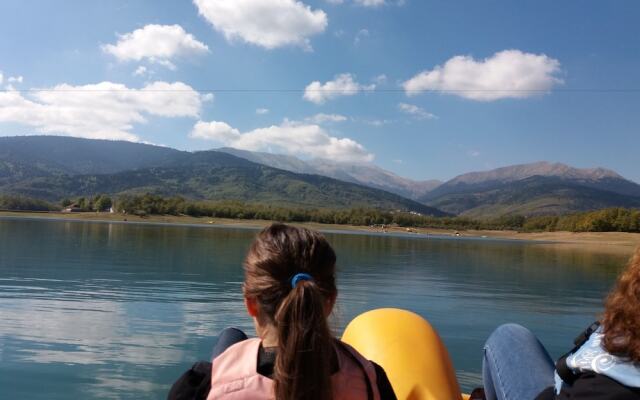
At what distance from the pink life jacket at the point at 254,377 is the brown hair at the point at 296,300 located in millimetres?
70

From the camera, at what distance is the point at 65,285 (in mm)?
14266

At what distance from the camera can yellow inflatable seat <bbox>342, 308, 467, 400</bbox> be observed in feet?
12.1

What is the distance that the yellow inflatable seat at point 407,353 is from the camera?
3.69 metres

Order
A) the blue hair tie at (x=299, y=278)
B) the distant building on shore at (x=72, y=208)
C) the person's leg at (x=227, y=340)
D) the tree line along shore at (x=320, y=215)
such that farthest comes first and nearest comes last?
the distant building on shore at (x=72, y=208) < the tree line along shore at (x=320, y=215) < the person's leg at (x=227, y=340) < the blue hair tie at (x=299, y=278)

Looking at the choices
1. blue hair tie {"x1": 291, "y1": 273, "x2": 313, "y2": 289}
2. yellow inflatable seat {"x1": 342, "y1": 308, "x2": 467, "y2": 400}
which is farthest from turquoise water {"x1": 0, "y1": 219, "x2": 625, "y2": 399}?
yellow inflatable seat {"x1": 342, "y1": 308, "x2": 467, "y2": 400}

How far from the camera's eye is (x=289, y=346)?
1.93 metres

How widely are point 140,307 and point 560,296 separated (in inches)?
491

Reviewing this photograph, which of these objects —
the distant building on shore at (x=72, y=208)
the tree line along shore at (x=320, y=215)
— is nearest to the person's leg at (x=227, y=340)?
the tree line along shore at (x=320, y=215)

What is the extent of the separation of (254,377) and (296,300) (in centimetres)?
31

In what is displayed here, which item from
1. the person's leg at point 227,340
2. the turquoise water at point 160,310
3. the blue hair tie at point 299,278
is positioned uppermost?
the blue hair tie at point 299,278

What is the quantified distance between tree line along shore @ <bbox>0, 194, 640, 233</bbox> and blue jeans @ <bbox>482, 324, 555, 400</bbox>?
13783 cm

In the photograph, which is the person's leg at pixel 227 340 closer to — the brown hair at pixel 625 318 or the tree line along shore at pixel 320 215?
the brown hair at pixel 625 318

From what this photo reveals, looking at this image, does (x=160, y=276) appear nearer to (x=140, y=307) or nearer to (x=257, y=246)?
(x=140, y=307)

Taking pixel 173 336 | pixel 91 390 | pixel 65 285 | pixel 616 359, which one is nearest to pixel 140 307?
pixel 173 336
